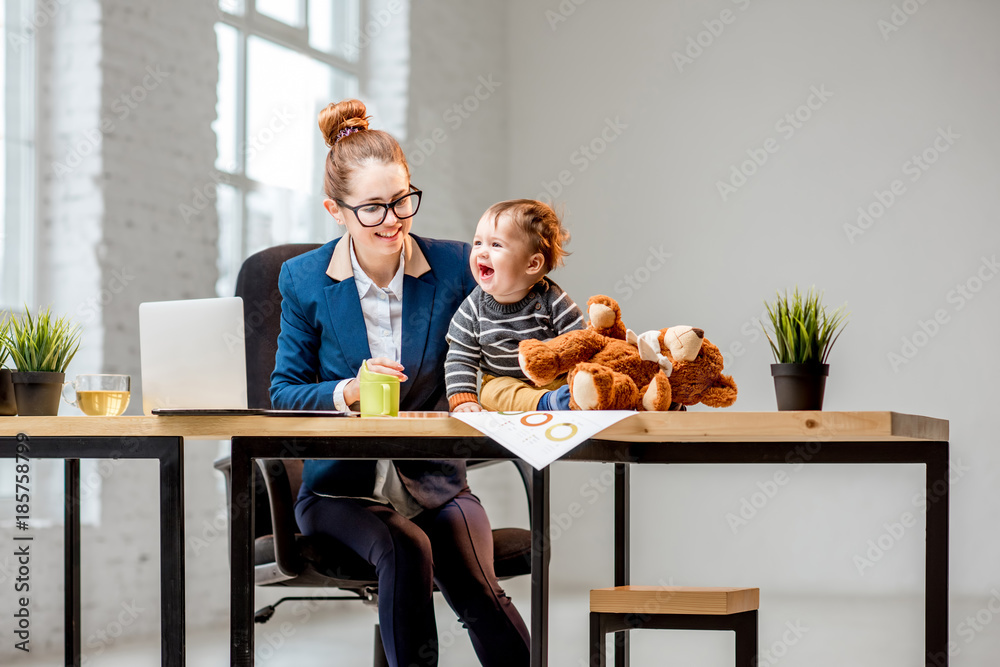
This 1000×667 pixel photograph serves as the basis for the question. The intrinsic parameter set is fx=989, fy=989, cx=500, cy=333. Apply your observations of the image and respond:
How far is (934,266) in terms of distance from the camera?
4.74 m

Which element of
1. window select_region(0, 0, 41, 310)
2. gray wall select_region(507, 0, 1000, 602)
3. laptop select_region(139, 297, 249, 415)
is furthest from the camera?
gray wall select_region(507, 0, 1000, 602)

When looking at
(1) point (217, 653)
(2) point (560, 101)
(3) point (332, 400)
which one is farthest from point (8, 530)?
(2) point (560, 101)

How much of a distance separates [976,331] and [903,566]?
1.16m

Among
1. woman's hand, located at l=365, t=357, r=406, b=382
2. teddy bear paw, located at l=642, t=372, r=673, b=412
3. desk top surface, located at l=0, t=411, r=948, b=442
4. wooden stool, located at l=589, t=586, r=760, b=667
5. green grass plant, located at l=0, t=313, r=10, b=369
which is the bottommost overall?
wooden stool, located at l=589, t=586, r=760, b=667

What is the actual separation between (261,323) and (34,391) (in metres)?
0.60

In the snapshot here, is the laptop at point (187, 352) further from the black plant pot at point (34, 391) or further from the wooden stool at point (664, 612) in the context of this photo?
the wooden stool at point (664, 612)

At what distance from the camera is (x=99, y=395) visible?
171 cm

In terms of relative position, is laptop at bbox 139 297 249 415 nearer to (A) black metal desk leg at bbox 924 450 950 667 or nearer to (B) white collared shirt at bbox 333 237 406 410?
A: (B) white collared shirt at bbox 333 237 406 410

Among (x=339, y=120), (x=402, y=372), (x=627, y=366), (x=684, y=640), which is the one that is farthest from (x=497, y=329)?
(x=684, y=640)

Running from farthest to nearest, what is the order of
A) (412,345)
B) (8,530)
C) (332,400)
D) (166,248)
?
(166,248) → (8,530) → (412,345) → (332,400)

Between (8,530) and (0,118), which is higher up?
(0,118)

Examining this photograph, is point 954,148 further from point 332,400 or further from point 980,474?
point 332,400

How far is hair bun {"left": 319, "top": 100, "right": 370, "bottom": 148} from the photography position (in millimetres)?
2047

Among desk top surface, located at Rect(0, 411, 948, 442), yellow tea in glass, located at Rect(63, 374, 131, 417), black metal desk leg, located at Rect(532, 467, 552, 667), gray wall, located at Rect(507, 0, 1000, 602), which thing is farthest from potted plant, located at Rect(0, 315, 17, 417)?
gray wall, located at Rect(507, 0, 1000, 602)
